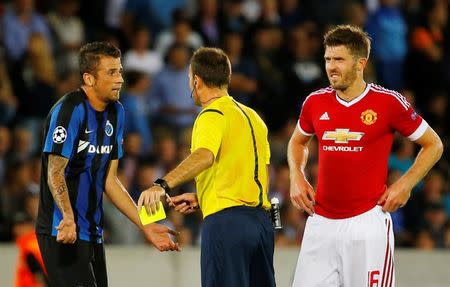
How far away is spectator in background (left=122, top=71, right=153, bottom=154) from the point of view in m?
12.8

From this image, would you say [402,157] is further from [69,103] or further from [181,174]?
[181,174]

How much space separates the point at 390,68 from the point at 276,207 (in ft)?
25.9

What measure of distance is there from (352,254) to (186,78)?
642cm

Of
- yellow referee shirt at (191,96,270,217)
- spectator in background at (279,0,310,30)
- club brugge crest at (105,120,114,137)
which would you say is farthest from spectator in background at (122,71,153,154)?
yellow referee shirt at (191,96,270,217)

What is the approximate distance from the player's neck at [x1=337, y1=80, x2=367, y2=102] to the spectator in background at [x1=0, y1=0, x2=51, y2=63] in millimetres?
6484

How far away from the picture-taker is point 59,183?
282 inches

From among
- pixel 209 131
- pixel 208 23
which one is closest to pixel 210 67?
pixel 209 131

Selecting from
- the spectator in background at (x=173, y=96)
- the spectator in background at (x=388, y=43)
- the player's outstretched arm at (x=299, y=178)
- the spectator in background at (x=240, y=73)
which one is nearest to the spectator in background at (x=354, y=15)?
the spectator in background at (x=388, y=43)

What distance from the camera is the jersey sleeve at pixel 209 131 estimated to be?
22.7 feet

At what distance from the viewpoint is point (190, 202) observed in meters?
7.35

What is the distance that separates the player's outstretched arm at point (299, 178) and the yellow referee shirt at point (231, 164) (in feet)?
0.86

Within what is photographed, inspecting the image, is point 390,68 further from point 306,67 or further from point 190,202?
point 190,202

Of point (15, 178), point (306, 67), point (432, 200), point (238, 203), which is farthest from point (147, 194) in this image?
point (306, 67)

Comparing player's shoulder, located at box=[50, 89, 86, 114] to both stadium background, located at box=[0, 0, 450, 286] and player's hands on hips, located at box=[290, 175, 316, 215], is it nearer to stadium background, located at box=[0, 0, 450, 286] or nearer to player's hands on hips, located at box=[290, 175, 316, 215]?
player's hands on hips, located at box=[290, 175, 316, 215]
